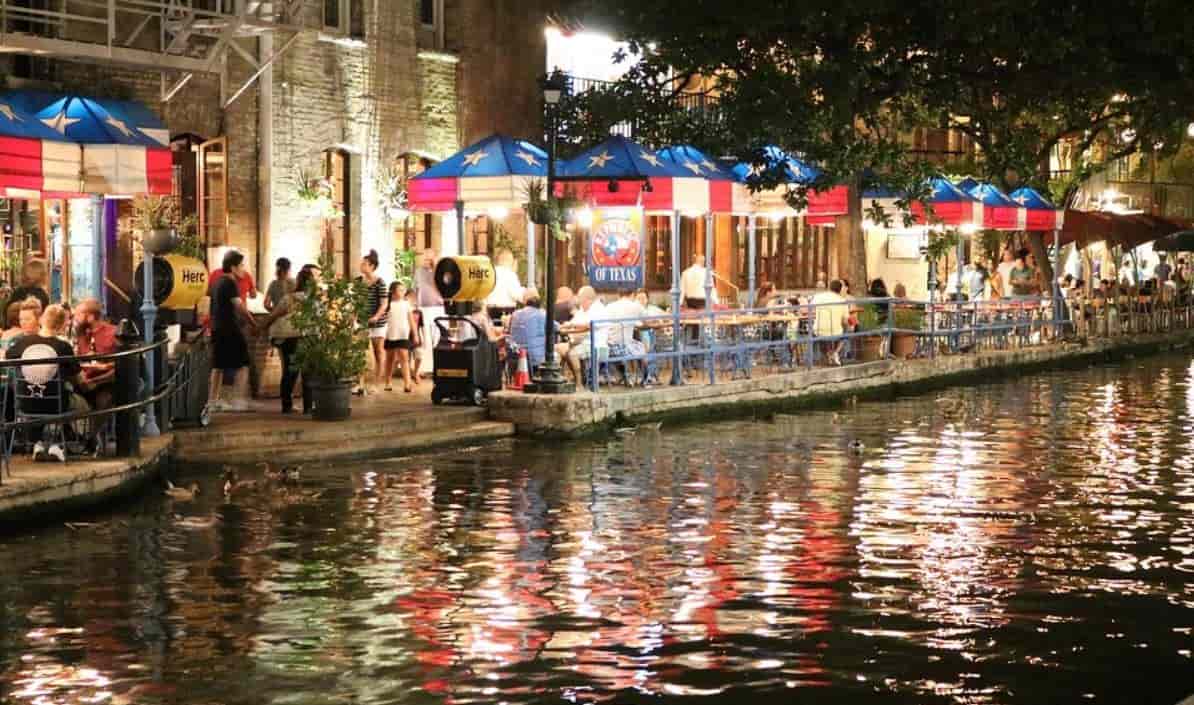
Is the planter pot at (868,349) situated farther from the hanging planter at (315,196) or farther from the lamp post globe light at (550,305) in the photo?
the lamp post globe light at (550,305)

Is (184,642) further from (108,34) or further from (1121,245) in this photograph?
(1121,245)

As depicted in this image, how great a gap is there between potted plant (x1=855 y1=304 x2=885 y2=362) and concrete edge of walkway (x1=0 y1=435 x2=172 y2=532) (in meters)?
15.3

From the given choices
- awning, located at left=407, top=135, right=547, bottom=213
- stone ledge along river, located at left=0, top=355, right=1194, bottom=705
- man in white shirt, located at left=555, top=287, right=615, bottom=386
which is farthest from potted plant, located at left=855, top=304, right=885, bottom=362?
stone ledge along river, located at left=0, top=355, right=1194, bottom=705

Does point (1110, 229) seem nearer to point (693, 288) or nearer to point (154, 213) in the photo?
point (693, 288)

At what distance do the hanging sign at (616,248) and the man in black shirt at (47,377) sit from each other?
10.2m

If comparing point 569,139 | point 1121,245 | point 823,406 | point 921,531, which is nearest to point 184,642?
point 921,531

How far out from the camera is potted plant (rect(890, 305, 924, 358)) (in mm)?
31641

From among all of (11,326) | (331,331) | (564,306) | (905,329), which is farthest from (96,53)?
(905,329)

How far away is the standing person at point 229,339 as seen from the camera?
21.2m

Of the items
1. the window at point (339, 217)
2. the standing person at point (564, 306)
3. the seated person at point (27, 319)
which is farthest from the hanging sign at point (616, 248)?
the seated person at point (27, 319)

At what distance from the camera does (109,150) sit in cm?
2120

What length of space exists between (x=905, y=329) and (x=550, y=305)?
10.2m

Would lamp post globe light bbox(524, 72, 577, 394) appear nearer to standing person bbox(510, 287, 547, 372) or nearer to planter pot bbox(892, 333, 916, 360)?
standing person bbox(510, 287, 547, 372)

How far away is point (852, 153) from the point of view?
1216 inches
